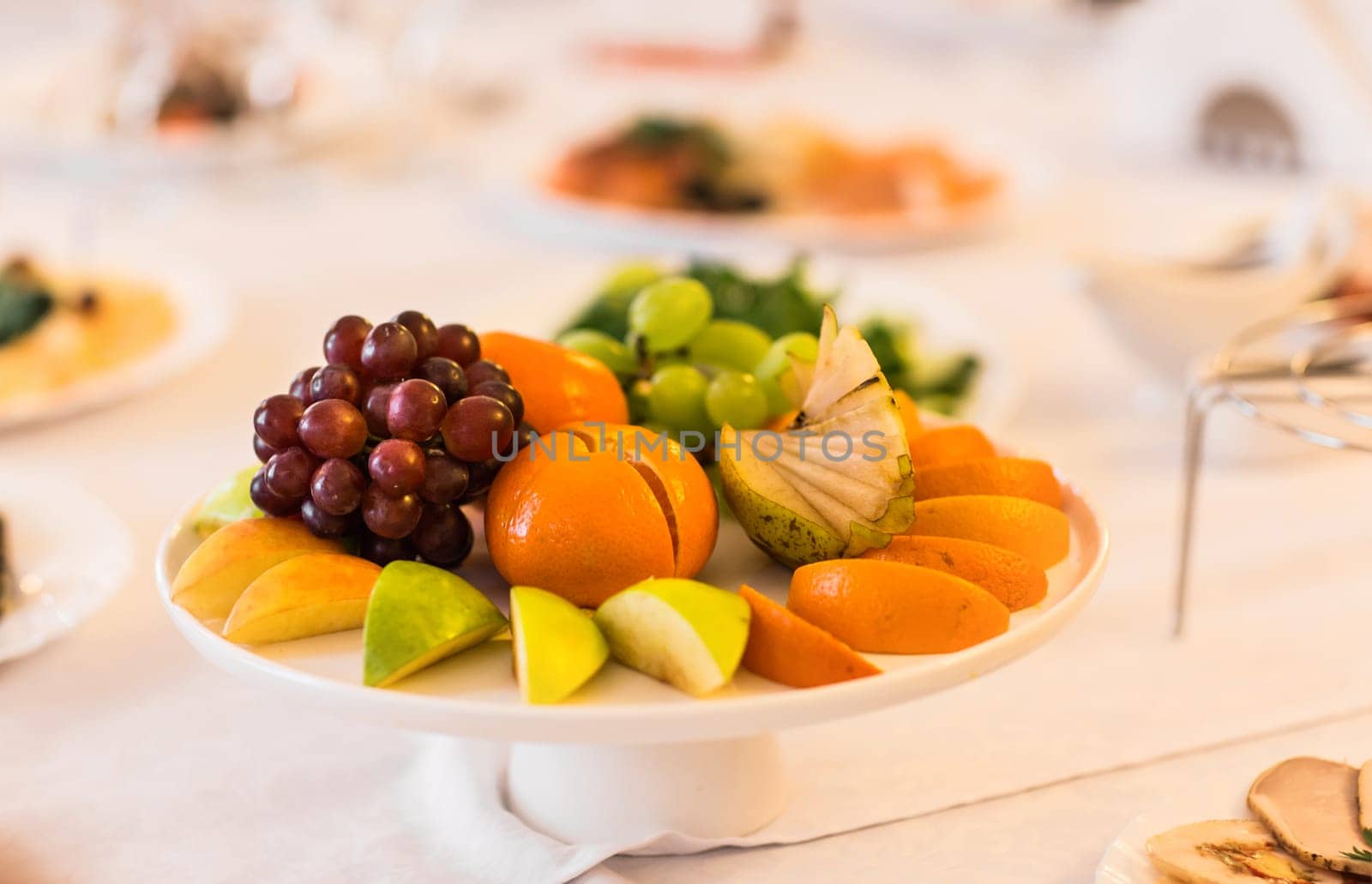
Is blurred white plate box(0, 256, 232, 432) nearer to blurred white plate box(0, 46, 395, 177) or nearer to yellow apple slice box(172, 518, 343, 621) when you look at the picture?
blurred white plate box(0, 46, 395, 177)

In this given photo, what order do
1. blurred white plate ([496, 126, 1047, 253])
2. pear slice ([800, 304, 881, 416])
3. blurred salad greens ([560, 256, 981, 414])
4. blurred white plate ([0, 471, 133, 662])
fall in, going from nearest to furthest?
pear slice ([800, 304, 881, 416])
blurred white plate ([0, 471, 133, 662])
blurred salad greens ([560, 256, 981, 414])
blurred white plate ([496, 126, 1047, 253])

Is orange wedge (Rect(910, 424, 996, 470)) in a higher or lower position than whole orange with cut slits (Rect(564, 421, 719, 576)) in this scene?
higher

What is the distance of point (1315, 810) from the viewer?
2.12 ft

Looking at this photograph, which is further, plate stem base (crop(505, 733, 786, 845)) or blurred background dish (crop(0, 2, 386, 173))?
blurred background dish (crop(0, 2, 386, 173))

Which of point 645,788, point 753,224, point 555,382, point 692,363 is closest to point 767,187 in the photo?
point 753,224

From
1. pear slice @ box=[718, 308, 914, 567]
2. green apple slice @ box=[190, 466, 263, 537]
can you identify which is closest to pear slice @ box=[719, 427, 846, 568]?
pear slice @ box=[718, 308, 914, 567]

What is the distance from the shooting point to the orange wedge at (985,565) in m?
0.62

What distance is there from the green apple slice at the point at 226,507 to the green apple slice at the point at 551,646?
186 millimetres

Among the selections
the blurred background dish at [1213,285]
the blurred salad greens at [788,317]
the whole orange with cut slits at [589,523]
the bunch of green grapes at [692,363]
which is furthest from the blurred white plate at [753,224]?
the whole orange with cut slits at [589,523]

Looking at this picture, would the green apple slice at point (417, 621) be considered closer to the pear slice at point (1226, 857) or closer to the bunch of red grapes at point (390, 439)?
the bunch of red grapes at point (390, 439)

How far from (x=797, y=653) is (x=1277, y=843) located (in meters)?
0.26

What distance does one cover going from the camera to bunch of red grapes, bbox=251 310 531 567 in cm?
63

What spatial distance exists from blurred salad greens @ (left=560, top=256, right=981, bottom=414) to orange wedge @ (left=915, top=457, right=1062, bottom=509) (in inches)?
15.4

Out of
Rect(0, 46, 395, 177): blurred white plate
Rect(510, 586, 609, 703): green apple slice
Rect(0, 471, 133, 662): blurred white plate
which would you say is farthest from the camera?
Rect(0, 46, 395, 177): blurred white plate
